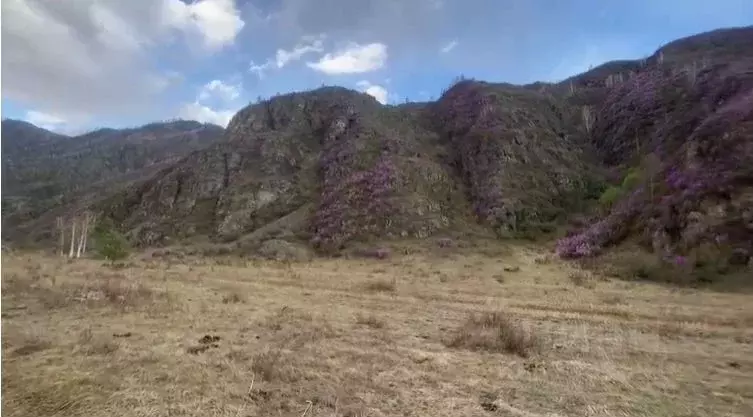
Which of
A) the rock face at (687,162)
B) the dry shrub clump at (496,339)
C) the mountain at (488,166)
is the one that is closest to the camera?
the dry shrub clump at (496,339)

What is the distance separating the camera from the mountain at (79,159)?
280ft

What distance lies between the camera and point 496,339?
856cm

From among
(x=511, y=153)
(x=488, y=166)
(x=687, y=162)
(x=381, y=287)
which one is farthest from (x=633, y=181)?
(x=381, y=287)

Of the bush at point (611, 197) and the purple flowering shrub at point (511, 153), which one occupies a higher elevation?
the purple flowering shrub at point (511, 153)

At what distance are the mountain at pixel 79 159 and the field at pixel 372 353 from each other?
75775 millimetres

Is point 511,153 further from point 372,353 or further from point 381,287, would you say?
point 372,353

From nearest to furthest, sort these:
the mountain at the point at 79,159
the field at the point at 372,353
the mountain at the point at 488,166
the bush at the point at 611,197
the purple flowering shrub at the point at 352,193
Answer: the field at the point at 372,353 → the mountain at the point at 488,166 → the bush at the point at 611,197 → the purple flowering shrub at the point at 352,193 → the mountain at the point at 79,159

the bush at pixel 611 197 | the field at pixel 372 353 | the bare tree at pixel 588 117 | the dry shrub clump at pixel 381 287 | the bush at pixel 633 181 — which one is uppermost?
the bare tree at pixel 588 117

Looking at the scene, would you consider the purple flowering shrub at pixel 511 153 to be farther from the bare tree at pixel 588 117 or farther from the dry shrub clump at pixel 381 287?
the dry shrub clump at pixel 381 287

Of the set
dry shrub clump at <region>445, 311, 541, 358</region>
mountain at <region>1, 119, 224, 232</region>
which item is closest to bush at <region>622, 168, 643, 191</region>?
dry shrub clump at <region>445, 311, 541, 358</region>

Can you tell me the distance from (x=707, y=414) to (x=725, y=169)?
2469 centimetres

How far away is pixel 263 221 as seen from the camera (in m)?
49.6

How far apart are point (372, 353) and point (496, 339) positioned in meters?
2.31

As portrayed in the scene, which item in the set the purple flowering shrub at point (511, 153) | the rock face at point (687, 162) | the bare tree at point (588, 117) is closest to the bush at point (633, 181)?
the rock face at point (687, 162)
